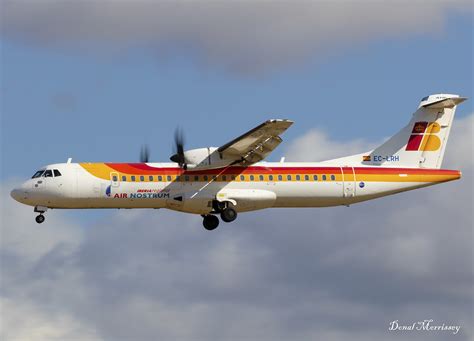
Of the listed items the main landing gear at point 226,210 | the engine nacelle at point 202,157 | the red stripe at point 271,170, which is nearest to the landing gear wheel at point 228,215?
the main landing gear at point 226,210

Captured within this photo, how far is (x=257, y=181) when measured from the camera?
39906 millimetres

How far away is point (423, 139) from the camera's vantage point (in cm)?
4297

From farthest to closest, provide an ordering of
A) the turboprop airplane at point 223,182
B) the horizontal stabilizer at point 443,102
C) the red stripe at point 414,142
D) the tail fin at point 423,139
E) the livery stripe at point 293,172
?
the red stripe at point 414,142, the tail fin at point 423,139, the horizontal stabilizer at point 443,102, the livery stripe at point 293,172, the turboprop airplane at point 223,182

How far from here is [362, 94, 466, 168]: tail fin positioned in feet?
139

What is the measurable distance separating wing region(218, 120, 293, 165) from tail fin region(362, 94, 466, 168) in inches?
195

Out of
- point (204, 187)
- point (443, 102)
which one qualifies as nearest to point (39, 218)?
point (204, 187)

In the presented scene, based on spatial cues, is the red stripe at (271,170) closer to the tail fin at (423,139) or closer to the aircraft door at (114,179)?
the aircraft door at (114,179)

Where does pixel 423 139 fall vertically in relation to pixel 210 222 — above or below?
above

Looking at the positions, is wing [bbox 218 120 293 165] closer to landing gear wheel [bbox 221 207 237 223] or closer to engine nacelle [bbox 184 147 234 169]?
engine nacelle [bbox 184 147 234 169]

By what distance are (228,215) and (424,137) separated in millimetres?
9796

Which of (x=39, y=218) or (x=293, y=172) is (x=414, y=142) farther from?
(x=39, y=218)

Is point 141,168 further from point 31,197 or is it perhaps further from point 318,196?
point 318,196

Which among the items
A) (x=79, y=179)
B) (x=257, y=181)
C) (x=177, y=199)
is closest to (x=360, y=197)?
(x=257, y=181)

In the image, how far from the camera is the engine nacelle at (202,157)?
128ft
